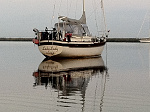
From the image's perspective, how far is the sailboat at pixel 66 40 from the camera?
29.0 metres

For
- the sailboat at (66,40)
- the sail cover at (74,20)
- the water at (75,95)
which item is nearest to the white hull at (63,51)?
the sailboat at (66,40)

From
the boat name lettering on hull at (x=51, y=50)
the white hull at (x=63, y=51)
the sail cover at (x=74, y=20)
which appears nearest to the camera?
the boat name lettering on hull at (x=51, y=50)

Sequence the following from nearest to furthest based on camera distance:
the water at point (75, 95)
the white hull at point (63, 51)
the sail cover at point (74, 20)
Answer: the water at point (75, 95), the white hull at point (63, 51), the sail cover at point (74, 20)

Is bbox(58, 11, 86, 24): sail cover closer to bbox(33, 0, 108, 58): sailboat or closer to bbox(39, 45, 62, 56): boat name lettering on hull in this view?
bbox(33, 0, 108, 58): sailboat

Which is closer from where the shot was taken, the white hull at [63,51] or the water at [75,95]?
the water at [75,95]

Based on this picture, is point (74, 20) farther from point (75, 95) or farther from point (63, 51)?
point (75, 95)

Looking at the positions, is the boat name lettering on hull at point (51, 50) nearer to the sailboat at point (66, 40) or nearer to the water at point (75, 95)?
the sailboat at point (66, 40)

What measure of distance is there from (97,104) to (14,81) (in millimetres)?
6177

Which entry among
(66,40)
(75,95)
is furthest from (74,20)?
(75,95)

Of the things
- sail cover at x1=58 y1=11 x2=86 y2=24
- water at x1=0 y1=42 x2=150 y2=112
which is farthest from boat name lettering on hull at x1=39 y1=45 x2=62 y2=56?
water at x1=0 y1=42 x2=150 y2=112

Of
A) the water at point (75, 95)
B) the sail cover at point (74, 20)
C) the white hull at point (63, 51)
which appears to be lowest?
the water at point (75, 95)

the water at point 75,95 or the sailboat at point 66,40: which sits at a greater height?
the sailboat at point 66,40

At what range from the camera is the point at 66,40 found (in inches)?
1155

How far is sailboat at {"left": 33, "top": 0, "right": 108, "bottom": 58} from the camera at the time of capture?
29016 mm
